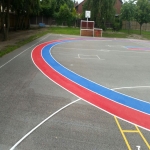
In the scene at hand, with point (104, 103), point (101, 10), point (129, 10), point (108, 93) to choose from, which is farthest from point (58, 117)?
point (129, 10)

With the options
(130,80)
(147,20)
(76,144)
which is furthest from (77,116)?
(147,20)

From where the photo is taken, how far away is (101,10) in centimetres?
3538

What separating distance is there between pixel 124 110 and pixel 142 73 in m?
5.98

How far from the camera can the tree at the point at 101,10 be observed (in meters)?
35.0

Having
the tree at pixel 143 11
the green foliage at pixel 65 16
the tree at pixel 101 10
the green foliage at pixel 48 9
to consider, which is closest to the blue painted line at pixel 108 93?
the tree at pixel 101 10

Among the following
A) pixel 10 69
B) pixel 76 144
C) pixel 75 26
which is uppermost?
pixel 75 26

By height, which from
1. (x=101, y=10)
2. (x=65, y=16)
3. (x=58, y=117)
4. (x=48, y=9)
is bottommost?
(x=58, y=117)

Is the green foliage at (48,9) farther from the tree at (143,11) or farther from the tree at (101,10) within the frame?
the tree at (143,11)

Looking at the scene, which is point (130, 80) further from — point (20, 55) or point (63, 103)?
point (20, 55)

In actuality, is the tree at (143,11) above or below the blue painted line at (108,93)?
above

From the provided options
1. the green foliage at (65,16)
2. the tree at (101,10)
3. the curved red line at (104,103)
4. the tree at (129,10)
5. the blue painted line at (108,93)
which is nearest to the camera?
the curved red line at (104,103)

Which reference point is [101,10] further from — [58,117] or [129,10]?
[58,117]

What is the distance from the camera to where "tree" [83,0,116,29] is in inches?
1377

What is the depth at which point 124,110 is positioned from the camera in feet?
25.2
